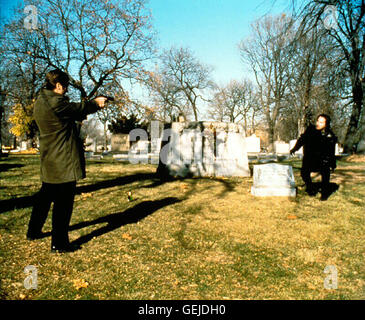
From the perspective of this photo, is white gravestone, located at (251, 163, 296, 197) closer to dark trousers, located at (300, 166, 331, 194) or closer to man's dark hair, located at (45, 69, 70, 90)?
dark trousers, located at (300, 166, 331, 194)

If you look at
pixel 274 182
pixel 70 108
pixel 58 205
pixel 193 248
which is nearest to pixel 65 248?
pixel 58 205


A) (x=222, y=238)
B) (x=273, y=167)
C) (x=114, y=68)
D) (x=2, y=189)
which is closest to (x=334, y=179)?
(x=273, y=167)

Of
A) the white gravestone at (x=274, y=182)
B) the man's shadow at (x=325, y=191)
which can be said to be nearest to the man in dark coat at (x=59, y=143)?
the white gravestone at (x=274, y=182)

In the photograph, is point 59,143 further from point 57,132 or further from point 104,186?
point 104,186

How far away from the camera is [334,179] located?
7863 millimetres

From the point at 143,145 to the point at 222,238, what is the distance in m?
20.4

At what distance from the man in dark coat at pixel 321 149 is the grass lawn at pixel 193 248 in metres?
0.63

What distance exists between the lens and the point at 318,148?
227 inches

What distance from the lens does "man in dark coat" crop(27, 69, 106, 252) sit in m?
3.16

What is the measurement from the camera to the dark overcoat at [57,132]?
3.15 metres

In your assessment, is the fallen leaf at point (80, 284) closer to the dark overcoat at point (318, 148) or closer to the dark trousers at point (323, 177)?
the dark overcoat at point (318, 148)

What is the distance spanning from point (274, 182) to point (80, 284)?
15.2 feet

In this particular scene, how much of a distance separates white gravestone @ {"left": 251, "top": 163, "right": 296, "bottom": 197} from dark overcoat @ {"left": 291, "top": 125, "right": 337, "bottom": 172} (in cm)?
49
